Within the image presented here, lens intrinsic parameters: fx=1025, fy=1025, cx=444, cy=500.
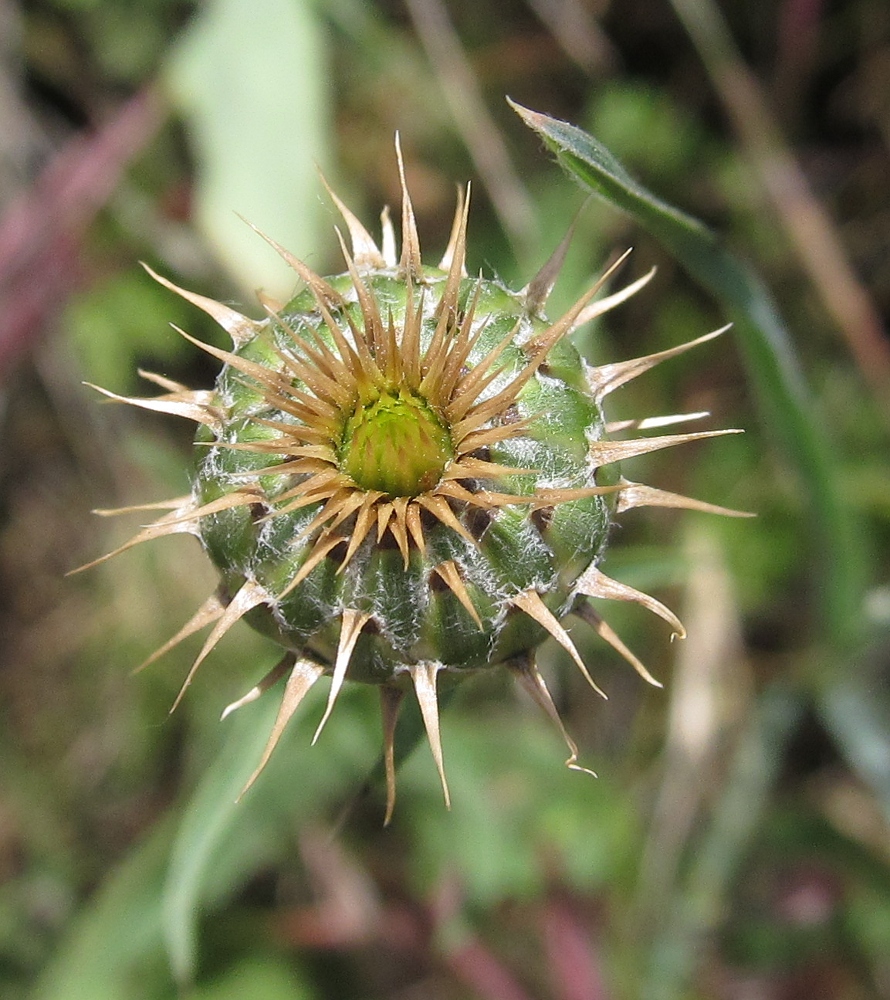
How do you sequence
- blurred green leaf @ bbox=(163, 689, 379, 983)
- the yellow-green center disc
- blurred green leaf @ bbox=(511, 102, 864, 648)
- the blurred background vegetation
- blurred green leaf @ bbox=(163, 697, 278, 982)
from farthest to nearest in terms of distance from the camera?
the blurred background vegetation → blurred green leaf @ bbox=(163, 689, 379, 983) → blurred green leaf @ bbox=(163, 697, 278, 982) → blurred green leaf @ bbox=(511, 102, 864, 648) → the yellow-green center disc

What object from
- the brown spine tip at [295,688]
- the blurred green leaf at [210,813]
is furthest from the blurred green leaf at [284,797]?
the brown spine tip at [295,688]

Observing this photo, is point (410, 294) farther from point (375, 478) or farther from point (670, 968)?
point (670, 968)

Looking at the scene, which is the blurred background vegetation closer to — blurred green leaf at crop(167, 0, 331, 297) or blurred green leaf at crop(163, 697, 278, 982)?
blurred green leaf at crop(167, 0, 331, 297)

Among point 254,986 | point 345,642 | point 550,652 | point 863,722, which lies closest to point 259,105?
point 550,652

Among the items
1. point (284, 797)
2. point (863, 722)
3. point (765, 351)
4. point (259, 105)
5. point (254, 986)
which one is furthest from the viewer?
point (259, 105)

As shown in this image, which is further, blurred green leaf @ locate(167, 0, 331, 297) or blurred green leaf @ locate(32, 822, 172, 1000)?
blurred green leaf @ locate(167, 0, 331, 297)

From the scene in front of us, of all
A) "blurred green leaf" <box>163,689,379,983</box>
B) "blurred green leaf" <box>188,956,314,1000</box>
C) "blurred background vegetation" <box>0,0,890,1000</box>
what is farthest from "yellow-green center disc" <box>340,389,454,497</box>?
"blurred green leaf" <box>188,956,314,1000</box>

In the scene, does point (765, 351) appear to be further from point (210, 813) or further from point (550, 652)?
point (550, 652)
